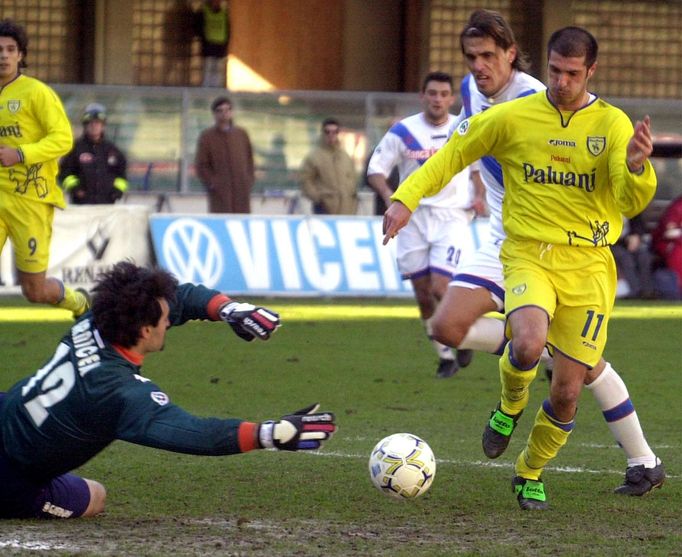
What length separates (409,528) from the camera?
5.95 metres

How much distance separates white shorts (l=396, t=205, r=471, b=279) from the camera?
450 inches

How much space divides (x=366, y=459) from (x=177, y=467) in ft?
3.03

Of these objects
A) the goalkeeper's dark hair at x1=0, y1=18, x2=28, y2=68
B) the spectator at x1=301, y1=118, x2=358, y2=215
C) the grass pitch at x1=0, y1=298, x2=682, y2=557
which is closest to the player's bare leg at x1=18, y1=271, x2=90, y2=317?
the grass pitch at x1=0, y1=298, x2=682, y2=557

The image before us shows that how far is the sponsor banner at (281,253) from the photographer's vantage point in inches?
638

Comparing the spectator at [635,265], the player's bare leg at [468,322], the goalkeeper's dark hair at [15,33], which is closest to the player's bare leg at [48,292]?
the goalkeeper's dark hair at [15,33]

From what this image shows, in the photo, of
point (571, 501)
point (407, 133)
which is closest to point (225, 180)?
point (407, 133)

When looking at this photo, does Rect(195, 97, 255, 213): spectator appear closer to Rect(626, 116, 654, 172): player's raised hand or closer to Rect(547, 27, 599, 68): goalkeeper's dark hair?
Rect(547, 27, 599, 68): goalkeeper's dark hair

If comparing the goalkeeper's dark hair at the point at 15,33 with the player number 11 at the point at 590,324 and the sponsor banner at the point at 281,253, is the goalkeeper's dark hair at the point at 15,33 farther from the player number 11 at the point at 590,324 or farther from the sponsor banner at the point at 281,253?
the sponsor banner at the point at 281,253

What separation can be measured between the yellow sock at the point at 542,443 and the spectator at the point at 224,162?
442 inches

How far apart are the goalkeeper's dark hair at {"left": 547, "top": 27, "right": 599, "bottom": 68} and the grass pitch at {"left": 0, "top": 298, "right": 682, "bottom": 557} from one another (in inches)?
73.2

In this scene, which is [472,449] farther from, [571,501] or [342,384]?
[342,384]

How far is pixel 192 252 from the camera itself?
638 inches

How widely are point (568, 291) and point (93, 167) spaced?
10978 mm

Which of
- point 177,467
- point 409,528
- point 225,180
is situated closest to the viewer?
point 409,528
